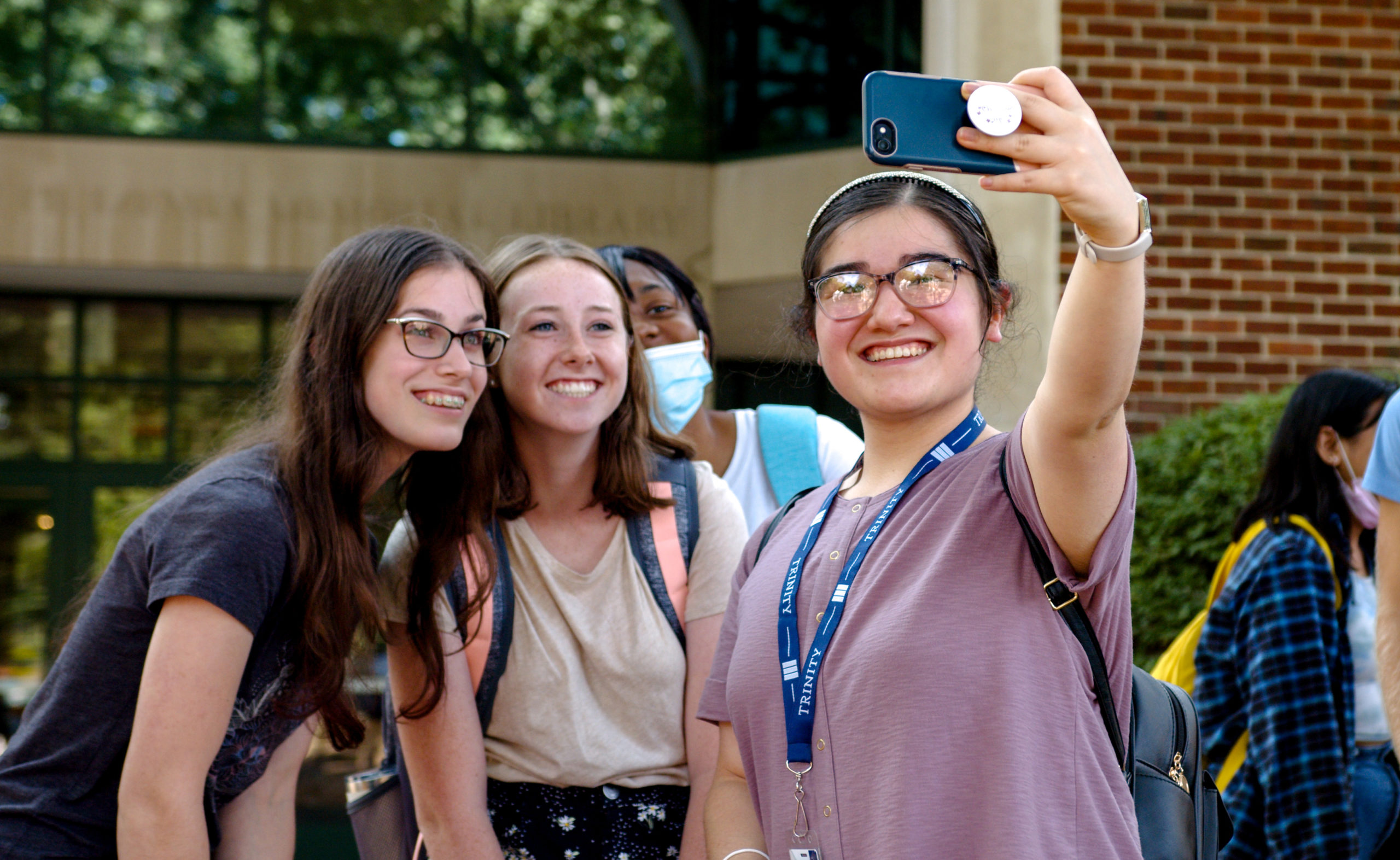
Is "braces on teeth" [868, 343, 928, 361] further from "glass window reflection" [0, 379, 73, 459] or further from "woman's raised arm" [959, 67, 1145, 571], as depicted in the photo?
"glass window reflection" [0, 379, 73, 459]

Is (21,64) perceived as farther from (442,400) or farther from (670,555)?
(670,555)

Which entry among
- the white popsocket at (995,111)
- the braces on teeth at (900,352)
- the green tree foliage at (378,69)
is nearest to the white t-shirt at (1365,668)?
the braces on teeth at (900,352)

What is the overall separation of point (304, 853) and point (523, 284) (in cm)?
677

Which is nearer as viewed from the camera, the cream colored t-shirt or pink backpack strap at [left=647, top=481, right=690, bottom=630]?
the cream colored t-shirt

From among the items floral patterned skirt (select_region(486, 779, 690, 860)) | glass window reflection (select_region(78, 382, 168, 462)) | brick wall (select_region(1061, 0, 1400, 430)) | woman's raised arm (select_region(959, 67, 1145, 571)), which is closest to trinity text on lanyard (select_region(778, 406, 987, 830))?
woman's raised arm (select_region(959, 67, 1145, 571))

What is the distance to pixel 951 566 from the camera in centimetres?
166

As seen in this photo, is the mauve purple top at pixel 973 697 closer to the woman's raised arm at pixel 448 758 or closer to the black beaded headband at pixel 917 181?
the black beaded headband at pixel 917 181

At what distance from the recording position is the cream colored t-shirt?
8.30 feet

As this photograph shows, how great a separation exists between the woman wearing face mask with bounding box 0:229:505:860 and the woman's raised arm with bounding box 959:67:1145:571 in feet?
4.47

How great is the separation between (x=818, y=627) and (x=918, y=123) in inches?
29.7

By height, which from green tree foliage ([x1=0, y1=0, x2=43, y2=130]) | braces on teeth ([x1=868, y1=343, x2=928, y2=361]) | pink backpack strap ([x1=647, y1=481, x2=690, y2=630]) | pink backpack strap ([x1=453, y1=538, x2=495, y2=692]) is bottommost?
pink backpack strap ([x1=453, y1=538, x2=495, y2=692])

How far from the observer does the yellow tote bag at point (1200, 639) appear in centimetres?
359

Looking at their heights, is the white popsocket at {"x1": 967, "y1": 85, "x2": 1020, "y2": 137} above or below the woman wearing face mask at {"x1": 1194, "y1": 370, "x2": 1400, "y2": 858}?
above

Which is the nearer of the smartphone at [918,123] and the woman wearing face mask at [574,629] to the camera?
the smartphone at [918,123]
